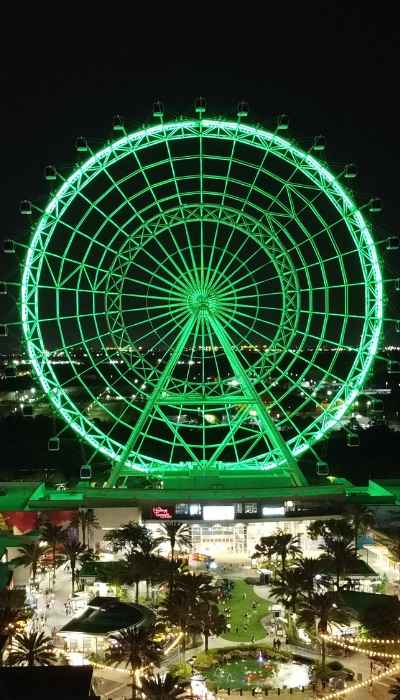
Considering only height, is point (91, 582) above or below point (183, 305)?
below

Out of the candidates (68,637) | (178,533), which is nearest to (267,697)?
(68,637)

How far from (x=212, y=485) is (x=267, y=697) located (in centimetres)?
2016

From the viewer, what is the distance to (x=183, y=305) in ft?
144

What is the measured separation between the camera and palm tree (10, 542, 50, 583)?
3931cm

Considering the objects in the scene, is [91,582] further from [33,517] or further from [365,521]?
[365,521]

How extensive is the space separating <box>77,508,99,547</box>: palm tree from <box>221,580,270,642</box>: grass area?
379 inches

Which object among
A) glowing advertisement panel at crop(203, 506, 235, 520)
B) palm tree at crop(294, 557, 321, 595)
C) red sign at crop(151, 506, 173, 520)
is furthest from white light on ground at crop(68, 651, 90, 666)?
glowing advertisement panel at crop(203, 506, 235, 520)

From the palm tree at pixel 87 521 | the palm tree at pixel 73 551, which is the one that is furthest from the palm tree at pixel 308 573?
the palm tree at pixel 87 521

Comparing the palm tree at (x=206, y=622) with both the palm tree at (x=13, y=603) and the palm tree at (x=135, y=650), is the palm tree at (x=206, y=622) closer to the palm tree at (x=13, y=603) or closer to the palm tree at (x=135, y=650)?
the palm tree at (x=135, y=650)

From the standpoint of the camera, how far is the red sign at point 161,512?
156 feet

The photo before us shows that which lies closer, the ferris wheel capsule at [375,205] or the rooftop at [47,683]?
the rooftop at [47,683]

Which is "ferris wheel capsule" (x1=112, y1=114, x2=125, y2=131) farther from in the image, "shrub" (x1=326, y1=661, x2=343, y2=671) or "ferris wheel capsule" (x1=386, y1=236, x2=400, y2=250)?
"shrub" (x1=326, y1=661, x2=343, y2=671)

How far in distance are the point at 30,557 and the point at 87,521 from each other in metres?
6.76

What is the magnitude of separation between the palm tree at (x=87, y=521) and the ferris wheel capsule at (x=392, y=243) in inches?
943
